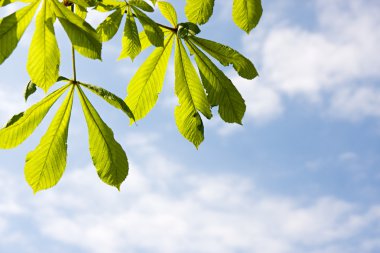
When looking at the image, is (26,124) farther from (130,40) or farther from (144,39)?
(144,39)

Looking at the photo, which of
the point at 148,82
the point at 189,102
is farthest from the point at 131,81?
the point at 189,102

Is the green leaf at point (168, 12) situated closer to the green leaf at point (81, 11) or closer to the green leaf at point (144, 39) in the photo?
the green leaf at point (144, 39)

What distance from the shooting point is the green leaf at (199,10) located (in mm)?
2363

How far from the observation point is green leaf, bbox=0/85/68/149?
2.30 m

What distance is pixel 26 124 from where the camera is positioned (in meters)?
2.37

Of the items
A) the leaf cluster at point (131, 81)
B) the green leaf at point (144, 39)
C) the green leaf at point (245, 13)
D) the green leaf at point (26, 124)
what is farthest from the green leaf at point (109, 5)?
the green leaf at point (245, 13)

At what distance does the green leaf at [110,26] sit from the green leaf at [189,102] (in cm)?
42

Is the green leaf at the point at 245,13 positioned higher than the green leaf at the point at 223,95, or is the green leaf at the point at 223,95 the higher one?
the green leaf at the point at 245,13

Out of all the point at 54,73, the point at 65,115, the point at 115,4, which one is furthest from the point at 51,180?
the point at 115,4

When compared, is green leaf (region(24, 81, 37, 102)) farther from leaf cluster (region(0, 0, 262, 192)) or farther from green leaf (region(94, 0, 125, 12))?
green leaf (region(94, 0, 125, 12))

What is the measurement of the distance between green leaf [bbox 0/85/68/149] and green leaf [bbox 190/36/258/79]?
28.2 inches

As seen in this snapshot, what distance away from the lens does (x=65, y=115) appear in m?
2.47

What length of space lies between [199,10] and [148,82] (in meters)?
0.45

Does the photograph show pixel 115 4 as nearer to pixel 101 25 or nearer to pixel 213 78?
pixel 101 25
